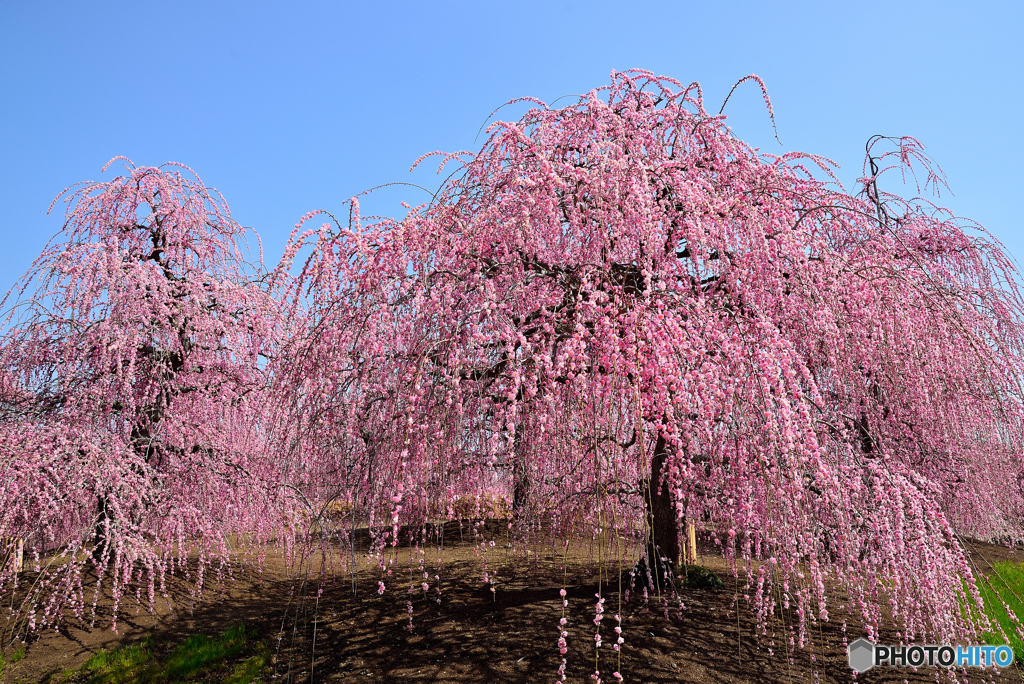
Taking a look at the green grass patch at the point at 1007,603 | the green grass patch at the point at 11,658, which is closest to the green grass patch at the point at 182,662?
the green grass patch at the point at 11,658

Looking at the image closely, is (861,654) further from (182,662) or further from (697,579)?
(182,662)

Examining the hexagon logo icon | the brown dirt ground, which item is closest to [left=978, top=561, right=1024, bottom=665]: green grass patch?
the brown dirt ground

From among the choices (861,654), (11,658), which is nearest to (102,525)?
(11,658)

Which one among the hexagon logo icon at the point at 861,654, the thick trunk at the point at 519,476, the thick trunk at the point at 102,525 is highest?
the thick trunk at the point at 519,476

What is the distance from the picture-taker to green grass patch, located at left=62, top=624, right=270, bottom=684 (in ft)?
17.7

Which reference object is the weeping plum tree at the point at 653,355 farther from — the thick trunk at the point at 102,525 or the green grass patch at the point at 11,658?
the green grass patch at the point at 11,658

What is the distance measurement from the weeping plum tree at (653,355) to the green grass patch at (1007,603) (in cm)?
61

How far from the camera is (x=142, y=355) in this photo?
A: 282 inches

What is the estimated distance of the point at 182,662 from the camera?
18.2 feet

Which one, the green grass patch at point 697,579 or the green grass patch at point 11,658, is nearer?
the green grass patch at point 11,658

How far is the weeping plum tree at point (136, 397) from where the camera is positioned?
5.83 meters

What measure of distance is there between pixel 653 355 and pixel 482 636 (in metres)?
3.19

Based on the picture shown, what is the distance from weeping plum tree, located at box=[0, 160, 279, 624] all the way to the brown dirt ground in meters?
0.64

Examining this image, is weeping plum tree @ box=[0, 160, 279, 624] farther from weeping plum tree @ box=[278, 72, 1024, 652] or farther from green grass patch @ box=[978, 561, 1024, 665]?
green grass patch @ box=[978, 561, 1024, 665]
